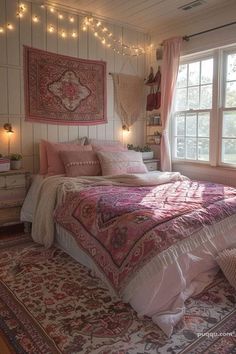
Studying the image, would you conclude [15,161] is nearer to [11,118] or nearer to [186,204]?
[11,118]

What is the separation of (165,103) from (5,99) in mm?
2123

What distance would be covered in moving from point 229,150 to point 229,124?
12.7 inches

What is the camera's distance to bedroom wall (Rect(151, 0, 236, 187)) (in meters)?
3.62

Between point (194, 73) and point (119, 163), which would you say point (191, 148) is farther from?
point (119, 163)

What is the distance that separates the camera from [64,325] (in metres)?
1.86

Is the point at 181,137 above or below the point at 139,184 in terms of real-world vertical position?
above

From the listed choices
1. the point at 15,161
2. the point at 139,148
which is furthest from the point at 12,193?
the point at 139,148

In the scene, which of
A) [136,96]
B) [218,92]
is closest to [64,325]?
[218,92]

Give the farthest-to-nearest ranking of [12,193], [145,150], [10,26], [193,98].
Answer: [145,150] → [193,98] → [10,26] → [12,193]

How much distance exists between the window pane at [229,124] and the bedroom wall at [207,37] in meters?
0.44

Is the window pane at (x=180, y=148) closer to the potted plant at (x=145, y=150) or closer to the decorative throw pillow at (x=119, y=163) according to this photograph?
the potted plant at (x=145, y=150)

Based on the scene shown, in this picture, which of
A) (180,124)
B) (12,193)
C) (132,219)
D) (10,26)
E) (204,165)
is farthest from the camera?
(180,124)

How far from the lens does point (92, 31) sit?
13.5ft

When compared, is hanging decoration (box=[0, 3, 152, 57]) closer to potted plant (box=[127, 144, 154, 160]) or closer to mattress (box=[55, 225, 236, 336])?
potted plant (box=[127, 144, 154, 160])
